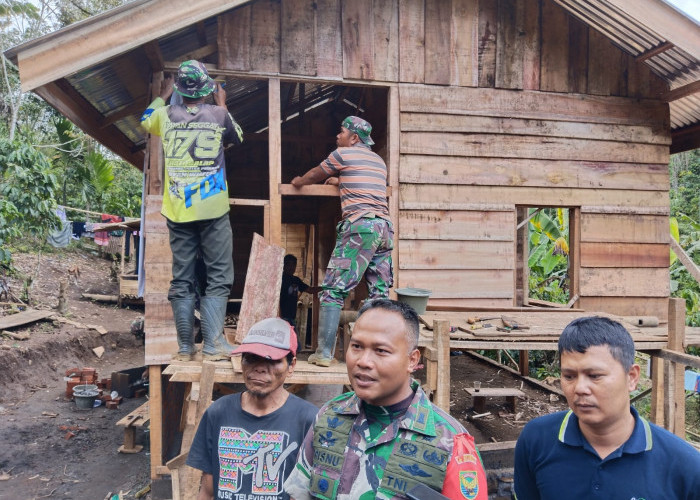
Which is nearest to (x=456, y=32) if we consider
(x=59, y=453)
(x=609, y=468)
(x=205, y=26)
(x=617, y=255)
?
(x=205, y=26)

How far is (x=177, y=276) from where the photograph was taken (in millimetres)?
4566

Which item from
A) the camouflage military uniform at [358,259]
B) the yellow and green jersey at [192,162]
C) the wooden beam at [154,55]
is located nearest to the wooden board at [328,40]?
the wooden beam at [154,55]

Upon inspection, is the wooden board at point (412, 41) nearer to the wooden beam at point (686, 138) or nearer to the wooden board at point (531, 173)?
the wooden board at point (531, 173)

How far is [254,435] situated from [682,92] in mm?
6437

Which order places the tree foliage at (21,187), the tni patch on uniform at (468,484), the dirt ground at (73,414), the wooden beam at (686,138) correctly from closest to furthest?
the tni patch on uniform at (468,484) → the dirt ground at (73,414) → the wooden beam at (686,138) → the tree foliage at (21,187)

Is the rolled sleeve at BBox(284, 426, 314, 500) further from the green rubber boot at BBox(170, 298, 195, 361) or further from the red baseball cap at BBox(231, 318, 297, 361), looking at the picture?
the green rubber boot at BBox(170, 298, 195, 361)

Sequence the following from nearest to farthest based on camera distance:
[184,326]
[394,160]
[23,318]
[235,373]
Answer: [235,373] < [184,326] < [394,160] < [23,318]

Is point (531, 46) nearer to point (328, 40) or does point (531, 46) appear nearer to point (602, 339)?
point (328, 40)

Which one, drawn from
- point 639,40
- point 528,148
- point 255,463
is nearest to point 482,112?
Answer: point 528,148

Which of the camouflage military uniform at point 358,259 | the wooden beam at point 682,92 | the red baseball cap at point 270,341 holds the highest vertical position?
the wooden beam at point 682,92

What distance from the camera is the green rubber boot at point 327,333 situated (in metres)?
4.50

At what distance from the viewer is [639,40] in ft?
20.1

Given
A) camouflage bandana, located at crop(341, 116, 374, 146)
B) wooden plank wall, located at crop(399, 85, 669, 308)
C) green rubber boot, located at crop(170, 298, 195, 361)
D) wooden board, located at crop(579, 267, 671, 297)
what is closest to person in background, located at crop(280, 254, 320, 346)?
wooden plank wall, located at crop(399, 85, 669, 308)

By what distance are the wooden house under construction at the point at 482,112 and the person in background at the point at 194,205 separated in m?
1.04
